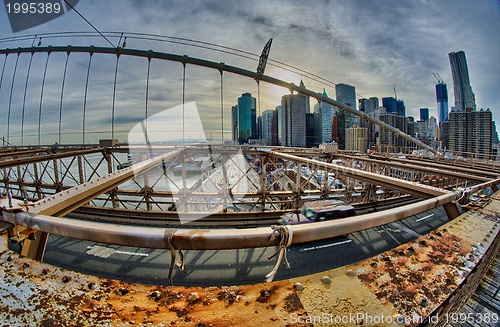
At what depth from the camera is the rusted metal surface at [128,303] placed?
1.25 m

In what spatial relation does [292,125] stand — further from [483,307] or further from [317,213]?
[483,307]

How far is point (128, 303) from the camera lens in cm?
138

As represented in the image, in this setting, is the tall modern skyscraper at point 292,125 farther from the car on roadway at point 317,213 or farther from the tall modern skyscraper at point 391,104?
the tall modern skyscraper at point 391,104

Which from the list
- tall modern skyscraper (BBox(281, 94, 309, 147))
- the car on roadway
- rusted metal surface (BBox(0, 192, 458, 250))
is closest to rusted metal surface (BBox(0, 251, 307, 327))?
rusted metal surface (BBox(0, 192, 458, 250))

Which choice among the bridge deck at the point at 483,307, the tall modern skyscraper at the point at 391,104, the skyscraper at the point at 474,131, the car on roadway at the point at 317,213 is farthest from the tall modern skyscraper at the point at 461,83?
the bridge deck at the point at 483,307

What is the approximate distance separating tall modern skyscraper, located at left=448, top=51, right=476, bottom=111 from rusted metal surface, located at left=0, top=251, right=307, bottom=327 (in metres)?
171

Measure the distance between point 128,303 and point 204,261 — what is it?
6.21 meters

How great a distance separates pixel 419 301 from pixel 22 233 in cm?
334

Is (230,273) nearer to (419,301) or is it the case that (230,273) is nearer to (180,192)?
(180,192)

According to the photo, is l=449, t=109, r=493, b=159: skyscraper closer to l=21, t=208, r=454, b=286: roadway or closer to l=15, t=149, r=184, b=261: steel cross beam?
l=21, t=208, r=454, b=286: roadway

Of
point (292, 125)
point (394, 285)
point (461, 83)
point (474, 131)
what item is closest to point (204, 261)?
point (394, 285)

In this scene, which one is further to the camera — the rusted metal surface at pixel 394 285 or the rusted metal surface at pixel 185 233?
the rusted metal surface at pixel 185 233

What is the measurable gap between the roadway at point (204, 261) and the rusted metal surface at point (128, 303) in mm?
5073

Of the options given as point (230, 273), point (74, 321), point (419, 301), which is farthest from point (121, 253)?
point (419, 301)
